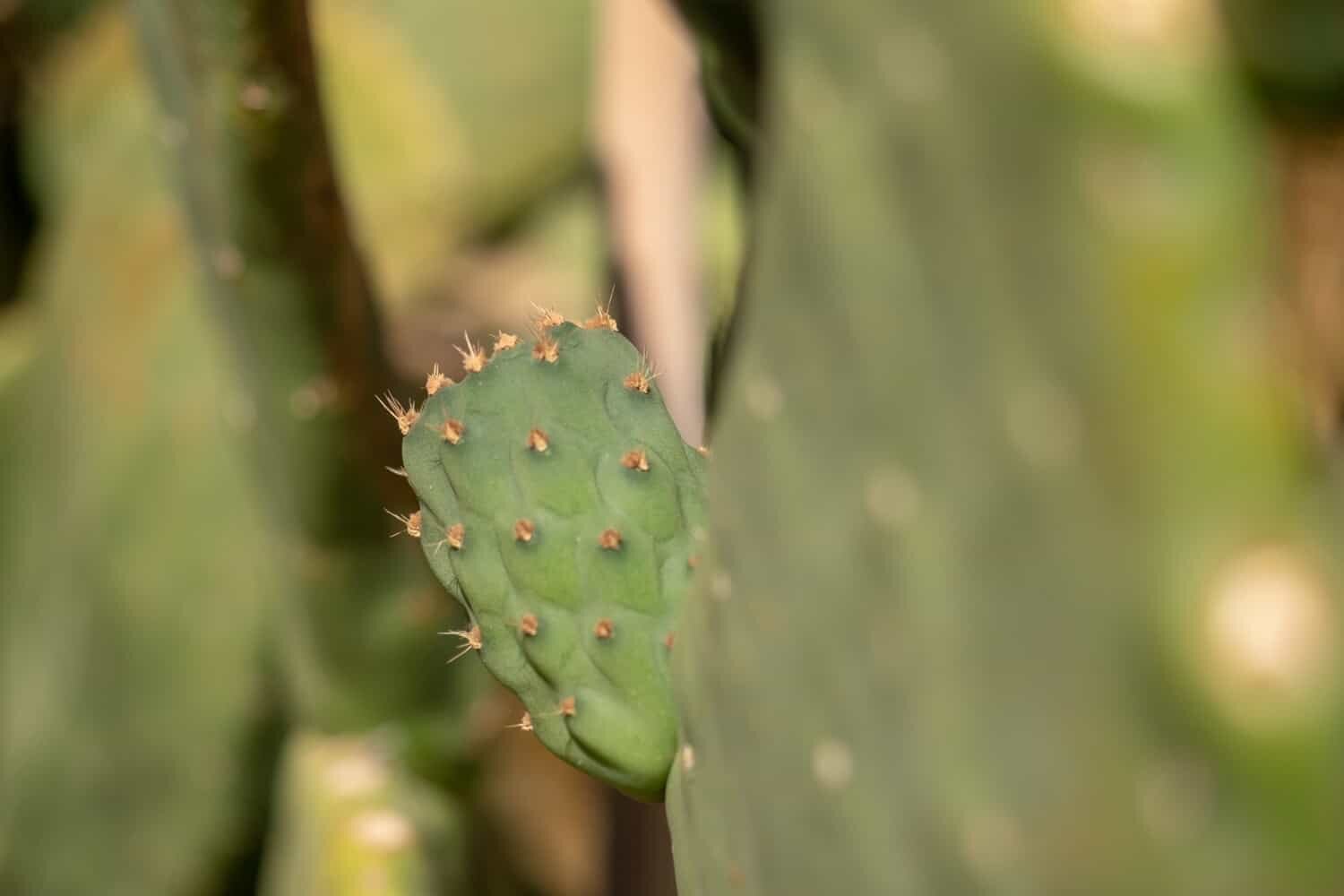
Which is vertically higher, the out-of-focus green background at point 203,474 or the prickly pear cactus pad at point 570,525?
the prickly pear cactus pad at point 570,525

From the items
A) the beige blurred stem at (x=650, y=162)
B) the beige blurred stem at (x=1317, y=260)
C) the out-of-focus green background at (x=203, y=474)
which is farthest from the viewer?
the beige blurred stem at (x=650, y=162)

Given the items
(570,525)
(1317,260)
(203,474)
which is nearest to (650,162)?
(203,474)

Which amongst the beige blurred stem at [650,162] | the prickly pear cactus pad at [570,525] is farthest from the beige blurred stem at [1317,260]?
the beige blurred stem at [650,162]

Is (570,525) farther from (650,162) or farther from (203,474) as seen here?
(650,162)

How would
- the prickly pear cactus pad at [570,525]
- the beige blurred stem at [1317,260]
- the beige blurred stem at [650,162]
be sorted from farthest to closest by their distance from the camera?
the beige blurred stem at [650,162], the prickly pear cactus pad at [570,525], the beige blurred stem at [1317,260]

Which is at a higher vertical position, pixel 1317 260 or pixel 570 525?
pixel 1317 260

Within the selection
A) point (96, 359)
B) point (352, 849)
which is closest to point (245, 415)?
point (352, 849)

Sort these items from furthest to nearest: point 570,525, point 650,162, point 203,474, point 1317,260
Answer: point 650,162 → point 203,474 → point 570,525 → point 1317,260

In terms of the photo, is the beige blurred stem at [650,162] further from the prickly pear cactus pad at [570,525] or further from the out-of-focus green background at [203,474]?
the prickly pear cactus pad at [570,525]
